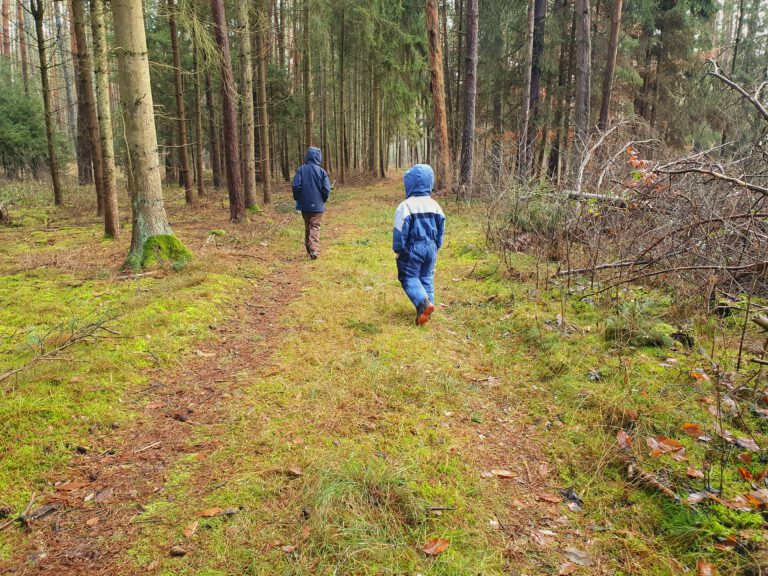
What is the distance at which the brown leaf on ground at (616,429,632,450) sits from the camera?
3059 millimetres

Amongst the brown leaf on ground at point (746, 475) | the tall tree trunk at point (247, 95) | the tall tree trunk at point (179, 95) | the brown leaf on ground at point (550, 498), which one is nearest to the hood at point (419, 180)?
the brown leaf on ground at point (550, 498)

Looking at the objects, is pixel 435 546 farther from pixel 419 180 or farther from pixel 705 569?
pixel 419 180

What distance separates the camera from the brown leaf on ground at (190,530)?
240cm

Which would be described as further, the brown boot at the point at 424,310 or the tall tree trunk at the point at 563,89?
the tall tree trunk at the point at 563,89

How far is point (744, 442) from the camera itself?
2910 mm

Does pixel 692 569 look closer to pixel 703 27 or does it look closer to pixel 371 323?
pixel 371 323

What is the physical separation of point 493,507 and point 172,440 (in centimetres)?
238

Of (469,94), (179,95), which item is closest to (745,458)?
(469,94)

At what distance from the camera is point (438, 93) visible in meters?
16.7

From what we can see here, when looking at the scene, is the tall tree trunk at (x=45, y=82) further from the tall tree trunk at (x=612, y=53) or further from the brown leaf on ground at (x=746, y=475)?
the tall tree trunk at (x=612, y=53)

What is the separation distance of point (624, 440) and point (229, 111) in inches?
459

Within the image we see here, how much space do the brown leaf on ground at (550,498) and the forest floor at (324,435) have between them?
13 mm

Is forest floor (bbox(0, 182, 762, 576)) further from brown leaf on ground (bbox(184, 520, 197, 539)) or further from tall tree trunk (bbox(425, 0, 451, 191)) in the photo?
tall tree trunk (bbox(425, 0, 451, 191))

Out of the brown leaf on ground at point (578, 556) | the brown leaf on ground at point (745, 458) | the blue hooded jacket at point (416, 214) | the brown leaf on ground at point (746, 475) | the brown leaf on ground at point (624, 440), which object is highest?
the blue hooded jacket at point (416, 214)
